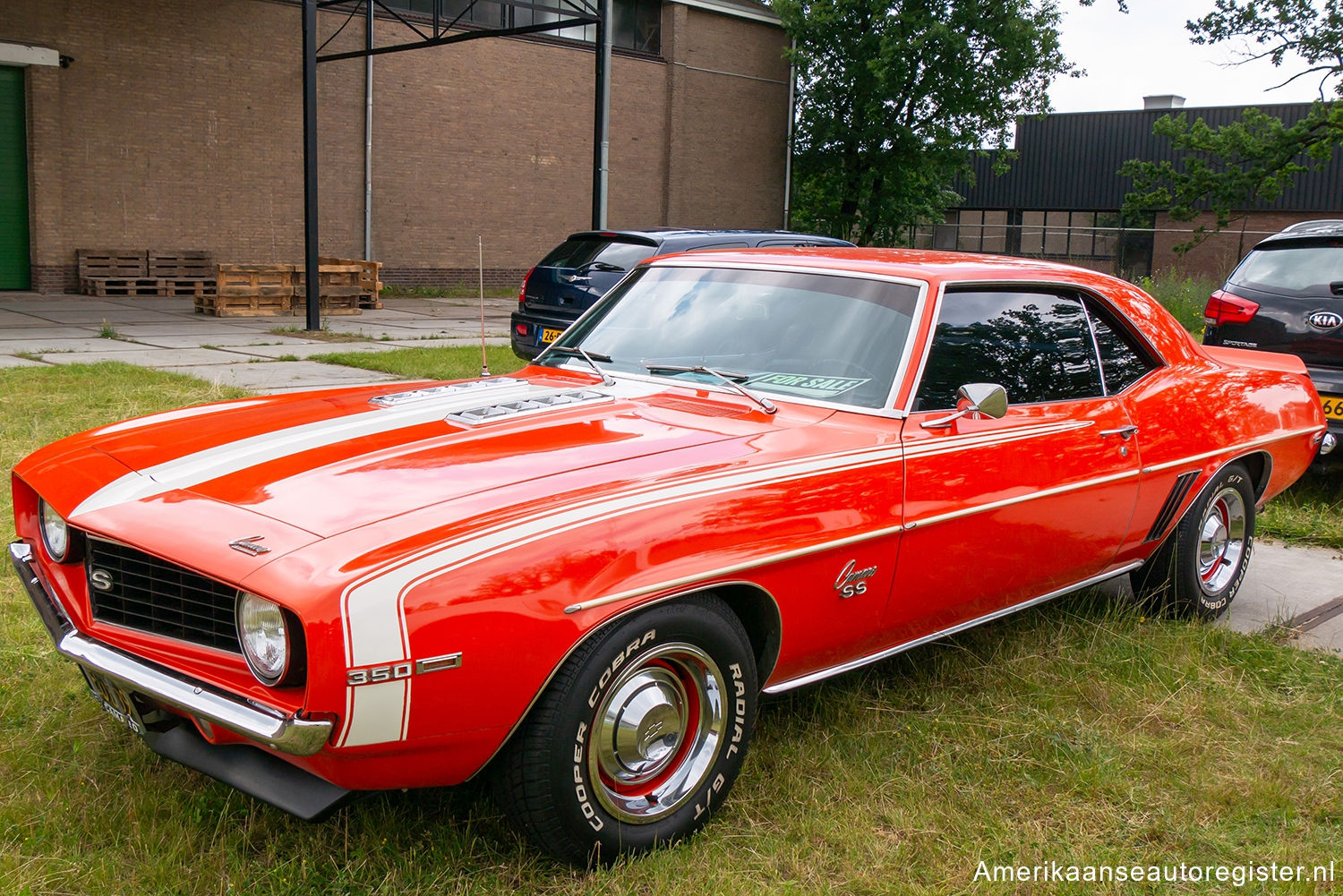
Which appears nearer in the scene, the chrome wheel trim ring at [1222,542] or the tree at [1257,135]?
the chrome wheel trim ring at [1222,542]

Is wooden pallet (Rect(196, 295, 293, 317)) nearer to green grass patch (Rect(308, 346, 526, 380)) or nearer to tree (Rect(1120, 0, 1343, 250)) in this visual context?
green grass patch (Rect(308, 346, 526, 380))

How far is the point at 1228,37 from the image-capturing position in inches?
862

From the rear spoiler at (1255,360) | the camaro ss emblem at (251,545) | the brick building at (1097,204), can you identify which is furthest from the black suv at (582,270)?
the brick building at (1097,204)

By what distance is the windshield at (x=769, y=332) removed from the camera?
3666 millimetres

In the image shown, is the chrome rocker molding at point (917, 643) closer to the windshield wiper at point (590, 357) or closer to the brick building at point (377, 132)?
the windshield wiper at point (590, 357)

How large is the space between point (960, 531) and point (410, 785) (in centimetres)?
184

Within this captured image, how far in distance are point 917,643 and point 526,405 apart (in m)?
1.43

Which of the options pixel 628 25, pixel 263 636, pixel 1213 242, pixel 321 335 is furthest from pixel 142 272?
pixel 1213 242

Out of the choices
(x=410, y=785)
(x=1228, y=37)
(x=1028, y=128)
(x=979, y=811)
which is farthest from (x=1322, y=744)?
(x=1028, y=128)

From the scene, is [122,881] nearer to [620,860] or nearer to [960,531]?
[620,860]

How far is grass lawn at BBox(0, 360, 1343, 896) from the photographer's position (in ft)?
9.11

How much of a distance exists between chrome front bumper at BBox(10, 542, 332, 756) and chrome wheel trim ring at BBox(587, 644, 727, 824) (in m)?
0.67

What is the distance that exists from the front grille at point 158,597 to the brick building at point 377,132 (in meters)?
18.7

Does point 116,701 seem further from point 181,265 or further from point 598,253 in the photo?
point 181,265
